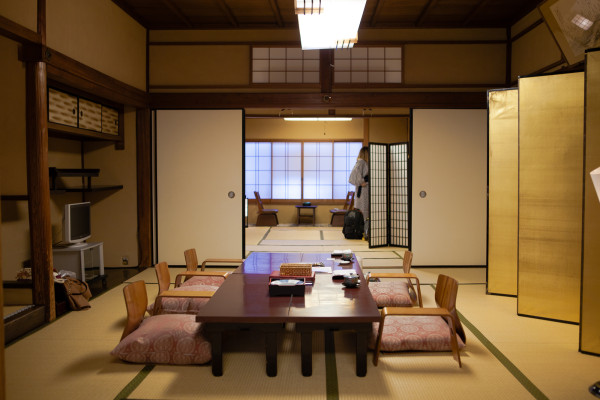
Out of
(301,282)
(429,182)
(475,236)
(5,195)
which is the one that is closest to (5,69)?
(5,195)

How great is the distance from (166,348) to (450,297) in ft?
5.90

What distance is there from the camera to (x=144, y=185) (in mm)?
6031

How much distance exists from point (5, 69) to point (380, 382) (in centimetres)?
357

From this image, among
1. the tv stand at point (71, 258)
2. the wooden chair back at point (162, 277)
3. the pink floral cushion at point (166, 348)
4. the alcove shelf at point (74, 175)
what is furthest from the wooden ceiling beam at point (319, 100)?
the pink floral cushion at point (166, 348)

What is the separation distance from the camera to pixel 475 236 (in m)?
6.16

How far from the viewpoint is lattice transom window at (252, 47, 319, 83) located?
6176mm

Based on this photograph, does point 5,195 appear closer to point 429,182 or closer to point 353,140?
point 429,182

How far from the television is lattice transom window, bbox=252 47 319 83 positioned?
2644mm

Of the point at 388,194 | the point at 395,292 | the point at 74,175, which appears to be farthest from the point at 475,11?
the point at 74,175

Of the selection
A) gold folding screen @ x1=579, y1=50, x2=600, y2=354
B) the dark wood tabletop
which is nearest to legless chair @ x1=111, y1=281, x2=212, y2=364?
the dark wood tabletop

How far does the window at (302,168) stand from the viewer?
11438mm

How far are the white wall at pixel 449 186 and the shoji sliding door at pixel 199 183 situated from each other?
7.61 ft

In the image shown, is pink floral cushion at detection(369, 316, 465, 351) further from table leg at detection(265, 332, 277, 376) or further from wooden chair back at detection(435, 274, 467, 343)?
table leg at detection(265, 332, 277, 376)

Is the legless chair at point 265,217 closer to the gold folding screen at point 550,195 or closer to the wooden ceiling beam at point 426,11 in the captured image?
the wooden ceiling beam at point 426,11
